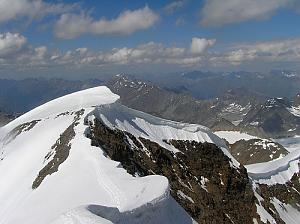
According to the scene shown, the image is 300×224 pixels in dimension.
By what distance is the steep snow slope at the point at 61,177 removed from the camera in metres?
35.1

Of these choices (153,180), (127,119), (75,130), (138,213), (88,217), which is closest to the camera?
(88,217)

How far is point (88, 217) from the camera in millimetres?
22234

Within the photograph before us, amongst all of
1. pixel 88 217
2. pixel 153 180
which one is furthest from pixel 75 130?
pixel 88 217

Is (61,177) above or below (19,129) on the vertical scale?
above

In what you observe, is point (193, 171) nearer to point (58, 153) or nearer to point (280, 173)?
point (58, 153)

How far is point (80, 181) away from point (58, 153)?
50.2 ft

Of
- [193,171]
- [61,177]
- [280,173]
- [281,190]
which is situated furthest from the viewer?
[280,173]

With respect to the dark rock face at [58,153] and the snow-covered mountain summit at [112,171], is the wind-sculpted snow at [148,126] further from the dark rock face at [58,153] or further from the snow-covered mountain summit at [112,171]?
the dark rock face at [58,153]

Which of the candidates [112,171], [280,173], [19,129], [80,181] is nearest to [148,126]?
[19,129]

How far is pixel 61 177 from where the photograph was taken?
47.5 meters

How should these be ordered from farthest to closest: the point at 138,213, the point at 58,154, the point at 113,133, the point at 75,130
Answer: the point at 113,133, the point at 75,130, the point at 58,154, the point at 138,213

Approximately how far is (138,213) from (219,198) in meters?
48.6

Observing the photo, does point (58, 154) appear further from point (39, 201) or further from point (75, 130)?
point (39, 201)

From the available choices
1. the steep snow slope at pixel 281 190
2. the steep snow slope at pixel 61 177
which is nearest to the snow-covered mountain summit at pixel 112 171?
Answer: the steep snow slope at pixel 61 177
